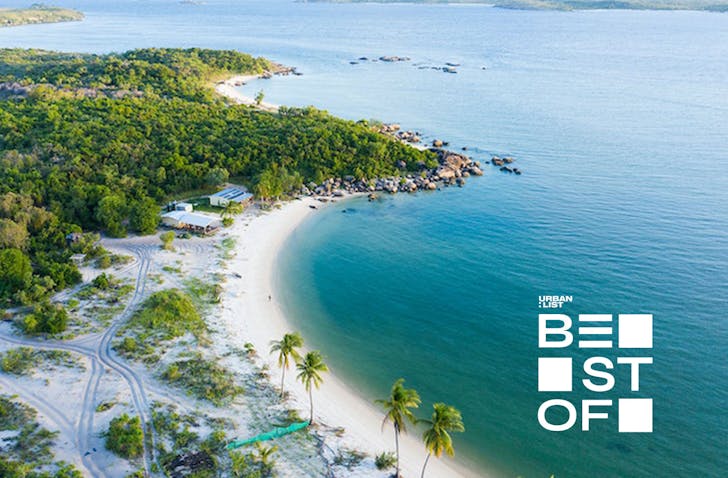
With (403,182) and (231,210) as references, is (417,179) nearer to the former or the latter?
(403,182)

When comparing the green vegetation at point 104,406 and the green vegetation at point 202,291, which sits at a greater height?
the green vegetation at point 202,291

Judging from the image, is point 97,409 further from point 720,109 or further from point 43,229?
point 720,109

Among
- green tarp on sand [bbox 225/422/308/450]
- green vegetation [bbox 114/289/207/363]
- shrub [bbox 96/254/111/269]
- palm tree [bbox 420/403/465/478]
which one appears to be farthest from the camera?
shrub [bbox 96/254/111/269]

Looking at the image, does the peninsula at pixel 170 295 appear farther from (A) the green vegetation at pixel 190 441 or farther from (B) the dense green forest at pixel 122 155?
(B) the dense green forest at pixel 122 155

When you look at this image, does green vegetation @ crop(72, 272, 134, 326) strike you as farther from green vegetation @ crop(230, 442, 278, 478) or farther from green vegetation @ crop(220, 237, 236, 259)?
green vegetation @ crop(230, 442, 278, 478)

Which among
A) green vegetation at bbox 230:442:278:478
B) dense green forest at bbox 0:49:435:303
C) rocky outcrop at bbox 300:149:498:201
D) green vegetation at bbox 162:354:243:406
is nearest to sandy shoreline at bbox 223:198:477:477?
green vegetation at bbox 162:354:243:406

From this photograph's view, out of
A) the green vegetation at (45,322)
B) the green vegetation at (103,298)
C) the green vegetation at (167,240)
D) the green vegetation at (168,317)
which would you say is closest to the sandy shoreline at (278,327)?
the green vegetation at (168,317)
